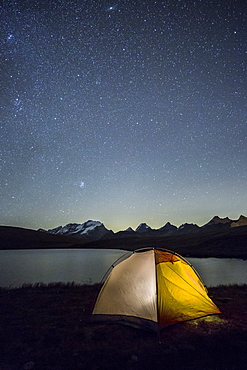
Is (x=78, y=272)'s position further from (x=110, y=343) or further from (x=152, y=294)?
(x=110, y=343)

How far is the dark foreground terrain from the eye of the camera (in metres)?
5.60

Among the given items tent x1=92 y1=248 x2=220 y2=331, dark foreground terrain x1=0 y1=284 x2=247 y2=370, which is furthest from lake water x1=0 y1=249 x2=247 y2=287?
tent x1=92 y1=248 x2=220 y2=331

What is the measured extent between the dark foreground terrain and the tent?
0.30 metres

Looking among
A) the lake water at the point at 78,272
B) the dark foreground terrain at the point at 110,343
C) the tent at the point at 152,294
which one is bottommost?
the lake water at the point at 78,272

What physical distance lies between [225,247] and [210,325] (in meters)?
66.2

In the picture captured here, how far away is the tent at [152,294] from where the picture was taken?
25.6ft

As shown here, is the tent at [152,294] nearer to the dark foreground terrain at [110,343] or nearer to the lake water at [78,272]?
the dark foreground terrain at [110,343]

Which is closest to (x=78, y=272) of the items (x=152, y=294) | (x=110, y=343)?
(x=152, y=294)

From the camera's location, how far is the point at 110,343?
6.64 metres

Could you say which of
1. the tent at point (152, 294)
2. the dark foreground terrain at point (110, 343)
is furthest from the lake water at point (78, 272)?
the tent at point (152, 294)

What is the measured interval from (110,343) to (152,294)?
2.03m

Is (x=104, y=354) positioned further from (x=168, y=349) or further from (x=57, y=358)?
(x=168, y=349)

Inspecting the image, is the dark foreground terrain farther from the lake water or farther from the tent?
the lake water

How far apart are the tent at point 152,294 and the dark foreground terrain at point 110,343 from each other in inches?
11.8
